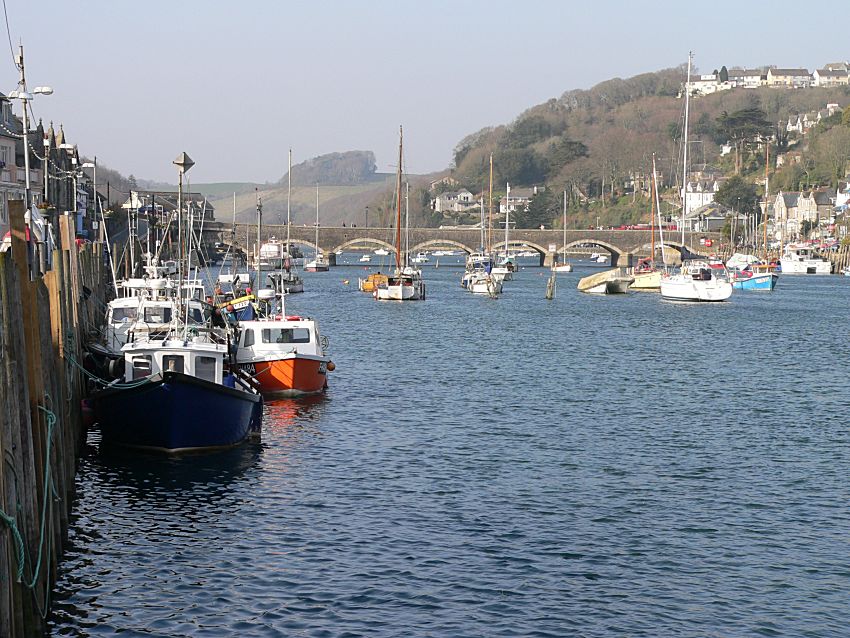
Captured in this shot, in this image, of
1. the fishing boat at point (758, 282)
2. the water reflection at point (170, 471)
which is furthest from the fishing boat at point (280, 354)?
the fishing boat at point (758, 282)

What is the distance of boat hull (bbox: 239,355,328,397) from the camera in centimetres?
4475

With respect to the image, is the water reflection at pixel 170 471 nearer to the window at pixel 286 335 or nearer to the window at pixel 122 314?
the window at pixel 286 335

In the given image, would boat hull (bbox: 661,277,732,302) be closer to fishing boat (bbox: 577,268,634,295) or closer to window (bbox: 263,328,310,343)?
fishing boat (bbox: 577,268,634,295)

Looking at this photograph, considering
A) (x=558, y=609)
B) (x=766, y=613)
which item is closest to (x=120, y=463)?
(x=558, y=609)

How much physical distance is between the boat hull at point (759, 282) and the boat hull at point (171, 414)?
11318 centimetres

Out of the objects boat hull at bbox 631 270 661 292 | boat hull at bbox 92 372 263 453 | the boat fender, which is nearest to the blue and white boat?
boat hull at bbox 92 372 263 453

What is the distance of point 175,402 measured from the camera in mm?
32375

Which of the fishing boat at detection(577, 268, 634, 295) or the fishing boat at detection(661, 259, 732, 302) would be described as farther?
the fishing boat at detection(577, 268, 634, 295)

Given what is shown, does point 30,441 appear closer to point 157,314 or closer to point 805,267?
point 157,314

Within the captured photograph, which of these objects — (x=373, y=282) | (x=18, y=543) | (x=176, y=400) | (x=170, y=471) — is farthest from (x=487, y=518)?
(x=373, y=282)

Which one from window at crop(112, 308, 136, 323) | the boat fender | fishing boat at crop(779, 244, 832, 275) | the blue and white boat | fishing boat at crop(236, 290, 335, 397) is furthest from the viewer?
fishing boat at crop(779, 244, 832, 275)

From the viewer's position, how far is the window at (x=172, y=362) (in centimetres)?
3475

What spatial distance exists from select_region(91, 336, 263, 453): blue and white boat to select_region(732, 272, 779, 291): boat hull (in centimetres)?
11213

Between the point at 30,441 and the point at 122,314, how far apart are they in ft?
82.3
